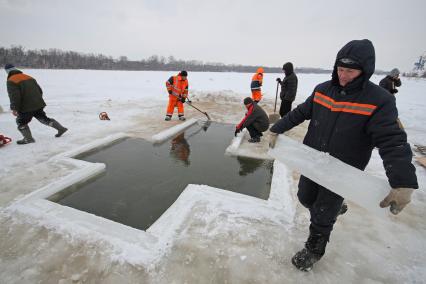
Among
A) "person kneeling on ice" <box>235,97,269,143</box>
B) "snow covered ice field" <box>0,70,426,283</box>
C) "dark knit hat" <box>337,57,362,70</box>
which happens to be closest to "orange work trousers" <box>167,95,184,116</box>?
"person kneeling on ice" <box>235,97,269,143</box>

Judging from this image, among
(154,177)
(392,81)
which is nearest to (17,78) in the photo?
(154,177)

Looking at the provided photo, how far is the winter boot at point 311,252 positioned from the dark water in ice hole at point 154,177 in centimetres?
127

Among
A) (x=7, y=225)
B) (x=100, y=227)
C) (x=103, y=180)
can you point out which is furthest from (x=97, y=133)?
(x=100, y=227)

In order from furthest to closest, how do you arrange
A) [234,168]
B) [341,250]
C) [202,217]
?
1. [234,168]
2. [202,217]
3. [341,250]

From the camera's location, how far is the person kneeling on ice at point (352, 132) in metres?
1.38

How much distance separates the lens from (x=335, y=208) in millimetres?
1824

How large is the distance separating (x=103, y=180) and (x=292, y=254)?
2.77m

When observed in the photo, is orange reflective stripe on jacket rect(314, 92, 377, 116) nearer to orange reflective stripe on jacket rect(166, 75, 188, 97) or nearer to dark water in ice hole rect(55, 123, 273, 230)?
dark water in ice hole rect(55, 123, 273, 230)

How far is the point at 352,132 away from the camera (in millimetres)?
1569

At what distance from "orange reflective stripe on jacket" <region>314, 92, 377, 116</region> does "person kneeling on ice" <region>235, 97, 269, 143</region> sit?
3.20 m

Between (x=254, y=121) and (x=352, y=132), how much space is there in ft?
11.6

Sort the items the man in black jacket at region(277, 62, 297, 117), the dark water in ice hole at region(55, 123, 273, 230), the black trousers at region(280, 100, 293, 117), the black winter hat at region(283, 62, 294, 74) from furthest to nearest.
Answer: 1. the black trousers at region(280, 100, 293, 117)
2. the man in black jacket at region(277, 62, 297, 117)
3. the black winter hat at region(283, 62, 294, 74)
4. the dark water in ice hole at region(55, 123, 273, 230)

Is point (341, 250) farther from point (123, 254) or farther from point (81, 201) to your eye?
point (81, 201)

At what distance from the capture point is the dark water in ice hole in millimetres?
2838
